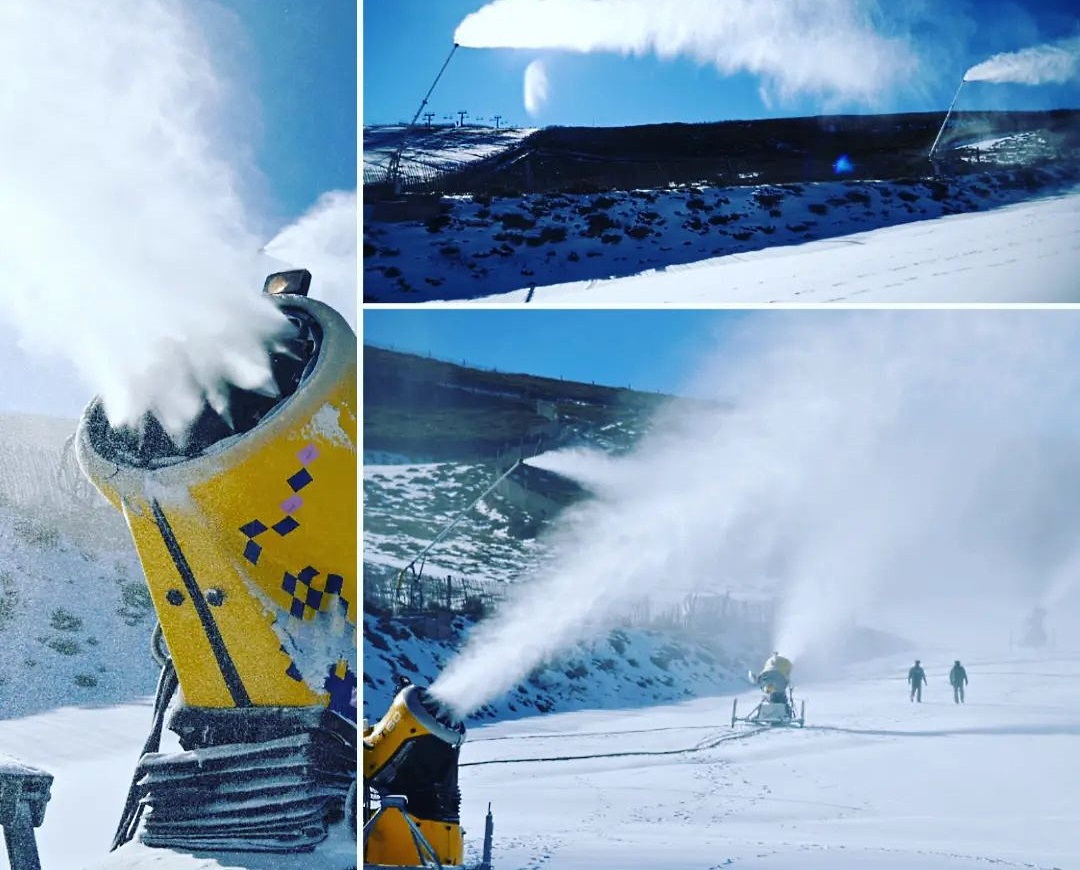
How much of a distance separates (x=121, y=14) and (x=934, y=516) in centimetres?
212

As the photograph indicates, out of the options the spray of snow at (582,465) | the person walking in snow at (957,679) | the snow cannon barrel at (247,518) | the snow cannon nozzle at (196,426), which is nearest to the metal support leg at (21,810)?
the snow cannon barrel at (247,518)

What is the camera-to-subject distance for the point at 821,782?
277 cm

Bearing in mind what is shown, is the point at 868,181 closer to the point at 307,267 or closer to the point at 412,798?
the point at 307,267

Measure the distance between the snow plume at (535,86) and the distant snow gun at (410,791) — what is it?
4.61 feet

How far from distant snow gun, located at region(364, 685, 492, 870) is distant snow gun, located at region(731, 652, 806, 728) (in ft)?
2.26

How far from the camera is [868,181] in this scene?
9.54ft

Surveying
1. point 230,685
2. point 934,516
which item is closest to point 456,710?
point 230,685

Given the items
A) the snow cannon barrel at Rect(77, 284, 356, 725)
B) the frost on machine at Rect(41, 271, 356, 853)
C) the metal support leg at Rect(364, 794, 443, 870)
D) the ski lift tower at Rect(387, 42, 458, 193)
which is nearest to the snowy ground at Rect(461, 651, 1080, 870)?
the metal support leg at Rect(364, 794, 443, 870)

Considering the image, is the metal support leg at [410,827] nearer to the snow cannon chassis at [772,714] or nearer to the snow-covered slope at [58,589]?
the snow-covered slope at [58,589]

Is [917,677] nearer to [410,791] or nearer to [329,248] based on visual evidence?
[410,791]

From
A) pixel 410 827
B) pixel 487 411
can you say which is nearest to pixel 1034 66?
pixel 487 411

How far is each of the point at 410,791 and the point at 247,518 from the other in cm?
73

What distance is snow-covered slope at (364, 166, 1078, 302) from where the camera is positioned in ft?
9.41

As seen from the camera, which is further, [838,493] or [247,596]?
[838,493]
